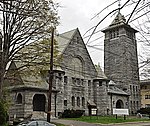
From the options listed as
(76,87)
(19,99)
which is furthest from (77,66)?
(19,99)

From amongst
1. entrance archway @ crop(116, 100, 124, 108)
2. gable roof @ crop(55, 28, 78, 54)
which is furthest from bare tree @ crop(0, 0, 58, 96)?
entrance archway @ crop(116, 100, 124, 108)

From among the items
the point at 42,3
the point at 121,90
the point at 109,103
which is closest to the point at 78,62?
the point at 109,103

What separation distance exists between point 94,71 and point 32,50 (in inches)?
1157

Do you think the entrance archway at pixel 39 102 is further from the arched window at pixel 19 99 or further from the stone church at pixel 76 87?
the arched window at pixel 19 99

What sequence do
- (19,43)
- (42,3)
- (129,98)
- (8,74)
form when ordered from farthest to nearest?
(129,98)
(8,74)
(19,43)
(42,3)

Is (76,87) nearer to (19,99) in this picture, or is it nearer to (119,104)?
(19,99)

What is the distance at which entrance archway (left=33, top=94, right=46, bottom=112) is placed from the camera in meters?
44.1

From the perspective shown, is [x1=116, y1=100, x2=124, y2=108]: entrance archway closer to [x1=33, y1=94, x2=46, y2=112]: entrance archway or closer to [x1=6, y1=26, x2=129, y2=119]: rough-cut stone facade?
[x1=6, y1=26, x2=129, y2=119]: rough-cut stone facade

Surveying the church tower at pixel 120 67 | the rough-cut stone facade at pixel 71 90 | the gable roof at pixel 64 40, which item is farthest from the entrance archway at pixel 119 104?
the gable roof at pixel 64 40

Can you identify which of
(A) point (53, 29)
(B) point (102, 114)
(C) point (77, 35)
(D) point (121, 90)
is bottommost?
(B) point (102, 114)

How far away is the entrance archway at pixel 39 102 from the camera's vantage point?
44.1 metres

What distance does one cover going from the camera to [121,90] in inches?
2464

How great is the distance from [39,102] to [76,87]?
788 centimetres

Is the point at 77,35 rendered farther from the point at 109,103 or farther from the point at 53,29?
the point at 53,29
